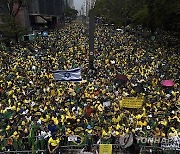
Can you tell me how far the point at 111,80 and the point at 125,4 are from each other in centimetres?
3290

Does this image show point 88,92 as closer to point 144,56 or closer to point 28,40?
point 144,56

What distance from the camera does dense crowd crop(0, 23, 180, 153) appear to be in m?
10.2

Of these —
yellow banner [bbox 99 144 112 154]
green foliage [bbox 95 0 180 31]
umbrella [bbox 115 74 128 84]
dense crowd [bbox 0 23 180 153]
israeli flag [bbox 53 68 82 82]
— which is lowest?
yellow banner [bbox 99 144 112 154]

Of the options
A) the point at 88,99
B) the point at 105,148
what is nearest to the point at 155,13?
the point at 88,99

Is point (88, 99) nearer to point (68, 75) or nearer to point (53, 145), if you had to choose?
point (68, 75)

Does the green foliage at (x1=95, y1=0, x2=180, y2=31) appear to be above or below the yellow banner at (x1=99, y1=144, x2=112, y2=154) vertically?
above

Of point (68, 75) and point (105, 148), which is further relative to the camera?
Answer: point (68, 75)

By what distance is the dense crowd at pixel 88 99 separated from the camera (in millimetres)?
10250

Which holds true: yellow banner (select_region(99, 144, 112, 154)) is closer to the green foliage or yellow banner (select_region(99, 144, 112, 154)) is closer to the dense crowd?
the dense crowd

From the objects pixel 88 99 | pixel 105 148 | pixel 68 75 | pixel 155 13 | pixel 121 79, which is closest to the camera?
pixel 105 148

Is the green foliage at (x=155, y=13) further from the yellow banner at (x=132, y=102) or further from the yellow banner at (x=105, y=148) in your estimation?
the yellow banner at (x=105, y=148)

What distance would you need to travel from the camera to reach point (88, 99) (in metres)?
13.2

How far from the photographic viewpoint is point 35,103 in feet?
41.5

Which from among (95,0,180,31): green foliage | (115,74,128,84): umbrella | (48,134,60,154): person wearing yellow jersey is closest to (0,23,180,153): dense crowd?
(115,74,128,84): umbrella
